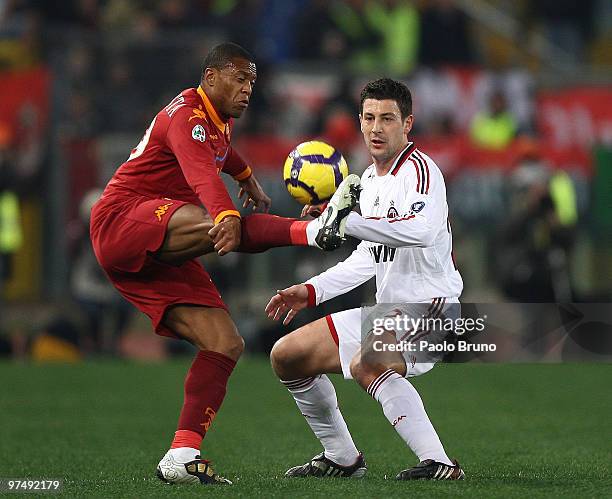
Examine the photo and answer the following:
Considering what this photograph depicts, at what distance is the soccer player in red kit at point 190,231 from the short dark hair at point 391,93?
640 mm

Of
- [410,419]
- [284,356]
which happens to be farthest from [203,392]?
[410,419]

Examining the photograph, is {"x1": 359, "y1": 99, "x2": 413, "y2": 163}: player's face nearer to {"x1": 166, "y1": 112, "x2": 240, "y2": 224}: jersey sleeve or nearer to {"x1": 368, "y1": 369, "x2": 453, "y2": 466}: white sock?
{"x1": 166, "y1": 112, "x2": 240, "y2": 224}: jersey sleeve

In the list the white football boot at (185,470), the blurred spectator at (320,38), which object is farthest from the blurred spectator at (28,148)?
the white football boot at (185,470)

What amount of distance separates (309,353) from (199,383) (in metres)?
0.61

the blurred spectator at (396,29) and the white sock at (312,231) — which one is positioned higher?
the blurred spectator at (396,29)

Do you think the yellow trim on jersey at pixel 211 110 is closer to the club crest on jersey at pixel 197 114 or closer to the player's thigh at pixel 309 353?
the club crest on jersey at pixel 197 114

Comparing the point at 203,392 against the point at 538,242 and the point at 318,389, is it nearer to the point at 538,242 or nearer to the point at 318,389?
the point at 318,389

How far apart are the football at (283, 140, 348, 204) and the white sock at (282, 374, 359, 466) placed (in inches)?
40.4

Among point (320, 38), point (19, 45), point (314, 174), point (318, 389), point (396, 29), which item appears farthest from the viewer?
point (396, 29)

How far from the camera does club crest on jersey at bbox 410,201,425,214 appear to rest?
6312 millimetres

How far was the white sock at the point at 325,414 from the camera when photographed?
271 inches

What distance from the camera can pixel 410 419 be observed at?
6.46 m

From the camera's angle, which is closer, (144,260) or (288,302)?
(144,260)

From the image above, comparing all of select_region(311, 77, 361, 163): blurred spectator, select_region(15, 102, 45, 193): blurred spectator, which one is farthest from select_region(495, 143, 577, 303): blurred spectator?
select_region(15, 102, 45, 193): blurred spectator
